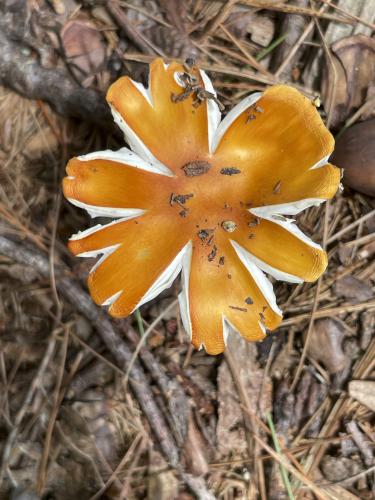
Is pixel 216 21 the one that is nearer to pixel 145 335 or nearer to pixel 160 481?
pixel 145 335

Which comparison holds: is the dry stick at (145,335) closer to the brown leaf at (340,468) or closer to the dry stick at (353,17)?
the brown leaf at (340,468)

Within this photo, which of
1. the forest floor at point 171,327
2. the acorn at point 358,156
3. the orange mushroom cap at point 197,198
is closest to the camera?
the orange mushroom cap at point 197,198

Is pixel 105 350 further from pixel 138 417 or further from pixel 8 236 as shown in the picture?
pixel 8 236

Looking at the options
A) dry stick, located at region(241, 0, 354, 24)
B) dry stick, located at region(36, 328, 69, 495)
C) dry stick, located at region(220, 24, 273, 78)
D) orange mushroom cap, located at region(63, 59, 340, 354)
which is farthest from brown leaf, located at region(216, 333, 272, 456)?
dry stick, located at region(241, 0, 354, 24)

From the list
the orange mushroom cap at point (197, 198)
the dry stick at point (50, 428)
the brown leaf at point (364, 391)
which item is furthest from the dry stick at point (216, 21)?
the brown leaf at point (364, 391)

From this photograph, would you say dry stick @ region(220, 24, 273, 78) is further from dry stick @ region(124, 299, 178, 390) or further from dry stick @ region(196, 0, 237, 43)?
dry stick @ region(124, 299, 178, 390)
